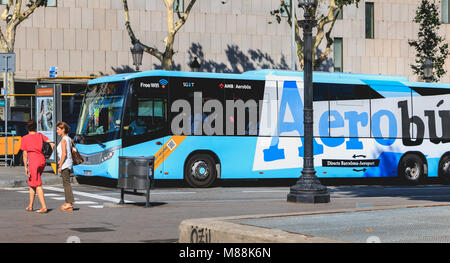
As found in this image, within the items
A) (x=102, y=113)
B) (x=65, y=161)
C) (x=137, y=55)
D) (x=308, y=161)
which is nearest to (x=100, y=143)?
(x=102, y=113)

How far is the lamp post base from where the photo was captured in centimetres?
1841

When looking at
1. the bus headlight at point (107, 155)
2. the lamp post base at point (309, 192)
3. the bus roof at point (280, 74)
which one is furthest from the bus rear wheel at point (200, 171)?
the lamp post base at point (309, 192)

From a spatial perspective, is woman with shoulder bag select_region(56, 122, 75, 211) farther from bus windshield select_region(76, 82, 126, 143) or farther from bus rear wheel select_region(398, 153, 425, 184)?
bus rear wheel select_region(398, 153, 425, 184)

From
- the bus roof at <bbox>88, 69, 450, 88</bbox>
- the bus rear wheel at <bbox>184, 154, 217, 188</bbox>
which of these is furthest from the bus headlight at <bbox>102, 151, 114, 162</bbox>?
the bus rear wheel at <bbox>184, 154, 217, 188</bbox>

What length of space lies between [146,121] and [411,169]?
9.33 meters

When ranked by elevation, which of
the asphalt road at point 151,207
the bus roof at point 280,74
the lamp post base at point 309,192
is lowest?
the asphalt road at point 151,207

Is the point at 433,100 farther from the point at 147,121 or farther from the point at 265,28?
the point at 265,28

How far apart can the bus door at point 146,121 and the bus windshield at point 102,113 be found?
273 millimetres

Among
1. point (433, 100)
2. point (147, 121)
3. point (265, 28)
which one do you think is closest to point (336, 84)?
point (433, 100)

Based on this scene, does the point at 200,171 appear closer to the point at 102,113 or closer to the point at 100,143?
the point at 100,143

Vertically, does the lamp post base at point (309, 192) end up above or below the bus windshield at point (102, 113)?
below

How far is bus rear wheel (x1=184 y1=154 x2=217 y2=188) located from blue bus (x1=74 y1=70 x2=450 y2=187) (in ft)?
0.09

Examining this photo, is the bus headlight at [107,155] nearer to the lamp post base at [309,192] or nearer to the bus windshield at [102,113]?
the bus windshield at [102,113]

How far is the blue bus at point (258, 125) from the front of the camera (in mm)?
23000
